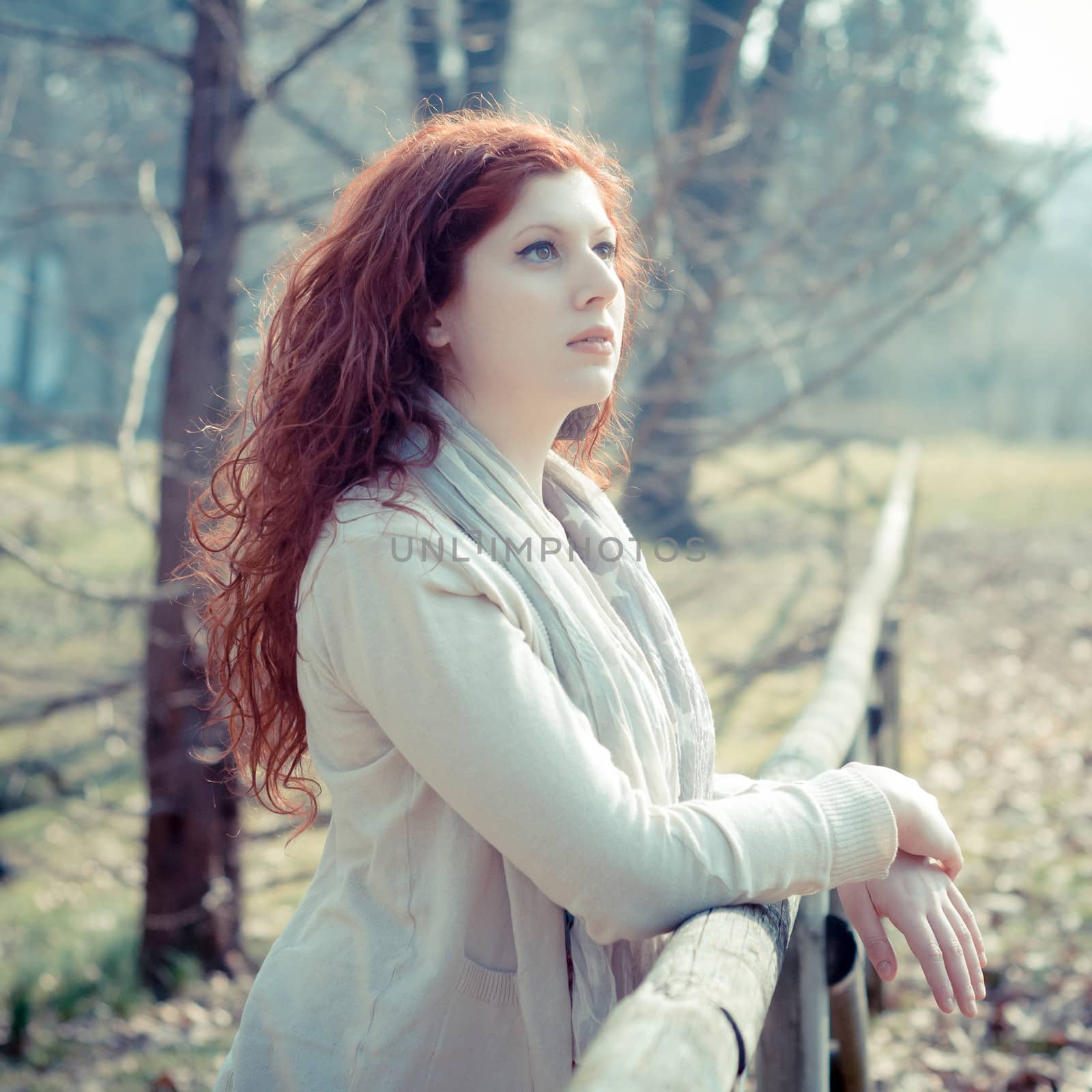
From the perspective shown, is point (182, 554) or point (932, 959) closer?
point (932, 959)

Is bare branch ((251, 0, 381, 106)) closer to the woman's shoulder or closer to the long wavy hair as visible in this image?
the long wavy hair

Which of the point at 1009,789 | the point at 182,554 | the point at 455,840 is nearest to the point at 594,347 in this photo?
the point at 455,840

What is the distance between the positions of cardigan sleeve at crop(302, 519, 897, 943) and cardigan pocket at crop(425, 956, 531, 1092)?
7.3 inches

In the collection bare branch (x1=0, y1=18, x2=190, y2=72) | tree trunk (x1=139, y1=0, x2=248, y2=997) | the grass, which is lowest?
the grass

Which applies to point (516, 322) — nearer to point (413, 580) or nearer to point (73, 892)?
point (413, 580)

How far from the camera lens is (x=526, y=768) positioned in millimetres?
1211

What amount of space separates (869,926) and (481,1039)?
0.55 meters

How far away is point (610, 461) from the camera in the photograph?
2.41 meters

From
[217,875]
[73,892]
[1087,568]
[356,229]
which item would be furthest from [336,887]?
[1087,568]

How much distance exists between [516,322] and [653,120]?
2351 mm

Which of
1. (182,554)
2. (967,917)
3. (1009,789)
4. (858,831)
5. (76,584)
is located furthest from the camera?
(1009,789)

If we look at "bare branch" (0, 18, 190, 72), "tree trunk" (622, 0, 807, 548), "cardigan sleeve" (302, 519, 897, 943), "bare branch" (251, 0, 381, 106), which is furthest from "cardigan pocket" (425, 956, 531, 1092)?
"bare branch" (0, 18, 190, 72)

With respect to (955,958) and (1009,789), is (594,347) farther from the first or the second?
(1009,789)

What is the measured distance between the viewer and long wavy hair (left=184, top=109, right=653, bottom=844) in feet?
4.86
